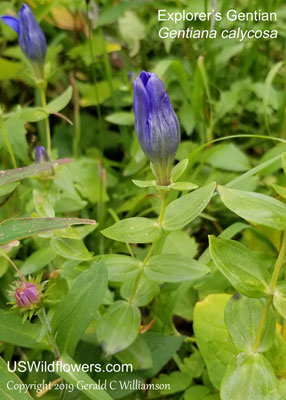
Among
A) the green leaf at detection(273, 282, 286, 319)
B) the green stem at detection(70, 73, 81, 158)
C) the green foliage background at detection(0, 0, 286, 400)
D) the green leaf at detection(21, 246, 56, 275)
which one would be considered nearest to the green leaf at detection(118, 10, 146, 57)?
the green foliage background at detection(0, 0, 286, 400)

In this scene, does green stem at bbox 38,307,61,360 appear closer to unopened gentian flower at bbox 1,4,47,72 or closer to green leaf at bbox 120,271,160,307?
green leaf at bbox 120,271,160,307

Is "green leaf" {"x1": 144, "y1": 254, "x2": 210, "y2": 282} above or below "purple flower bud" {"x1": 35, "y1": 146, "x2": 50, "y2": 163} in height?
below

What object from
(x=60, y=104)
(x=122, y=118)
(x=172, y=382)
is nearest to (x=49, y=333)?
(x=172, y=382)

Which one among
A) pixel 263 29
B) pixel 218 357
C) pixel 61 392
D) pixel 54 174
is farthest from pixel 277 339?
pixel 263 29

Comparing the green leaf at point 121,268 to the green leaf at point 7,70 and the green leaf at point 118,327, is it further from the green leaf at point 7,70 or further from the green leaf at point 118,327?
the green leaf at point 7,70

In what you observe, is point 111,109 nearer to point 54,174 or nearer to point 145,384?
point 54,174

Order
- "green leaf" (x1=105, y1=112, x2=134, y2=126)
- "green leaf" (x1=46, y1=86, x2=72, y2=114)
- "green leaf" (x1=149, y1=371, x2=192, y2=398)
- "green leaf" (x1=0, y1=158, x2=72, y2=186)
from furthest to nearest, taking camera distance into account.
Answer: "green leaf" (x1=105, y1=112, x2=134, y2=126) < "green leaf" (x1=46, y1=86, x2=72, y2=114) < "green leaf" (x1=149, y1=371, x2=192, y2=398) < "green leaf" (x1=0, y1=158, x2=72, y2=186)

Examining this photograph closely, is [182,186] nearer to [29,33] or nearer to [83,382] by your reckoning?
[83,382]
